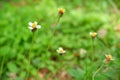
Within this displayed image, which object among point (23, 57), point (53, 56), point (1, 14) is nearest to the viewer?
point (23, 57)

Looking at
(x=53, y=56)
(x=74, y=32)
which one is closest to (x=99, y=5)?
(x=74, y=32)

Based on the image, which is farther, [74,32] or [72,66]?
[74,32]

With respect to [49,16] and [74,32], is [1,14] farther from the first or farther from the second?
[74,32]

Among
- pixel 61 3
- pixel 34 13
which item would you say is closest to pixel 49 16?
pixel 34 13

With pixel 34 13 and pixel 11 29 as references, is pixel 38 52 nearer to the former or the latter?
pixel 11 29

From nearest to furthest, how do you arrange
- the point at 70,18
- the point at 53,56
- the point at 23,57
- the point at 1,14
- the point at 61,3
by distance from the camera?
the point at 23,57 → the point at 53,56 → the point at 1,14 → the point at 70,18 → the point at 61,3

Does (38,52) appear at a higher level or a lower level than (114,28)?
lower

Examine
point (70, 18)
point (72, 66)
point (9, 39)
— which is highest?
point (70, 18)
